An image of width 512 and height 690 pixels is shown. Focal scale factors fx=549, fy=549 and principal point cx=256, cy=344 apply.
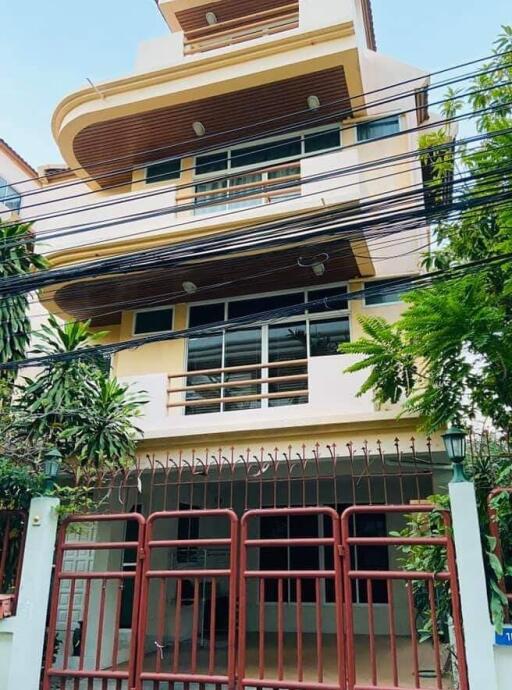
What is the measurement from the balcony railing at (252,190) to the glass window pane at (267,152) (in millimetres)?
304

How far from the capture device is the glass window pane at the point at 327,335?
7.82m

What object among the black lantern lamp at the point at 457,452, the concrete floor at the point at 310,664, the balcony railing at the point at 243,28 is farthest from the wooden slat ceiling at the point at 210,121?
the concrete floor at the point at 310,664

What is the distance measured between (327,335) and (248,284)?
1387 millimetres

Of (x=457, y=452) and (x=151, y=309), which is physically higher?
(x=151, y=309)

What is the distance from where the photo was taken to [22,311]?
22.1 feet

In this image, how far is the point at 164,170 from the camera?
954 cm

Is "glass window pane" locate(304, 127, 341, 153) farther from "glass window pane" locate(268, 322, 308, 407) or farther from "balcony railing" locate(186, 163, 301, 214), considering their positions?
"glass window pane" locate(268, 322, 308, 407)

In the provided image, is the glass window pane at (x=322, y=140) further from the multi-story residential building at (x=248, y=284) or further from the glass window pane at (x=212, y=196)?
the glass window pane at (x=212, y=196)

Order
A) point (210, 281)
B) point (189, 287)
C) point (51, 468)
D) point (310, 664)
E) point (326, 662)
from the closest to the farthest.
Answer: point (51, 468) < point (310, 664) < point (326, 662) < point (210, 281) < point (189, 287)

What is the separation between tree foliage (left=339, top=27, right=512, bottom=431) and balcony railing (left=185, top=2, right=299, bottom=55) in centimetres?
551

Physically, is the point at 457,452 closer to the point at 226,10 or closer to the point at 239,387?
the point at 239,387

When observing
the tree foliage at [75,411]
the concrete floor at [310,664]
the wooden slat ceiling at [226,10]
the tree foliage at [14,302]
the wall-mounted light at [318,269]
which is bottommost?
the concrete floor at [310,664]

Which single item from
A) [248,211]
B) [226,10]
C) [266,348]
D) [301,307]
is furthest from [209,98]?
[301,307]

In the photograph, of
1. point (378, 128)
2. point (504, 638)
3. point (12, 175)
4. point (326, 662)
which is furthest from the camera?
point (12, 175)
